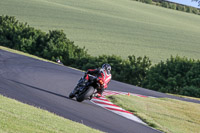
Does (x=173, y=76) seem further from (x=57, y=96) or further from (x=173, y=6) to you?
(x=173, y=6)

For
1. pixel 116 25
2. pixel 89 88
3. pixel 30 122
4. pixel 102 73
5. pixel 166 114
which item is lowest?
pixel 116 25

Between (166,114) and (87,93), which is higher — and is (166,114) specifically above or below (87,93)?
below

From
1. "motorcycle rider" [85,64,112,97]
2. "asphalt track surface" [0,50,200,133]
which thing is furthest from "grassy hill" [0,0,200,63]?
"motorcycle rider" [85,64,112,97]

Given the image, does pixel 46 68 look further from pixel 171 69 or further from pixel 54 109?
pixel 54 109

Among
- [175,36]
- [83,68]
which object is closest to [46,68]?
[83,68]

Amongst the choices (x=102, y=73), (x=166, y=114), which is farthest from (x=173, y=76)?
(x=102, y=73)

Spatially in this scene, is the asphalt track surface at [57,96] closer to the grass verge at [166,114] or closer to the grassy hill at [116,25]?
the grass verge at [166,114]

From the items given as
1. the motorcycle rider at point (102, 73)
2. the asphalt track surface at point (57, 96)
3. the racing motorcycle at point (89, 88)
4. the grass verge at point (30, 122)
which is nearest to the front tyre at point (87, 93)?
the racing motorcycle at point (89, 88)

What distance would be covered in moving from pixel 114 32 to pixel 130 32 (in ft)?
9.24

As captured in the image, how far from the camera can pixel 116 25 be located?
177ft

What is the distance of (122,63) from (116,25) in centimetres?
2819

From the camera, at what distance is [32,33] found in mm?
32062

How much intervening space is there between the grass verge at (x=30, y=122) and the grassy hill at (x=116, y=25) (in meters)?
27.8

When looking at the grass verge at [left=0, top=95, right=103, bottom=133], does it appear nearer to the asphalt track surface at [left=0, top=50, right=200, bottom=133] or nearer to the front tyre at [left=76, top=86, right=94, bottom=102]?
the asphalt track surface at [left=0, top=50, right=200, bottom=133]
